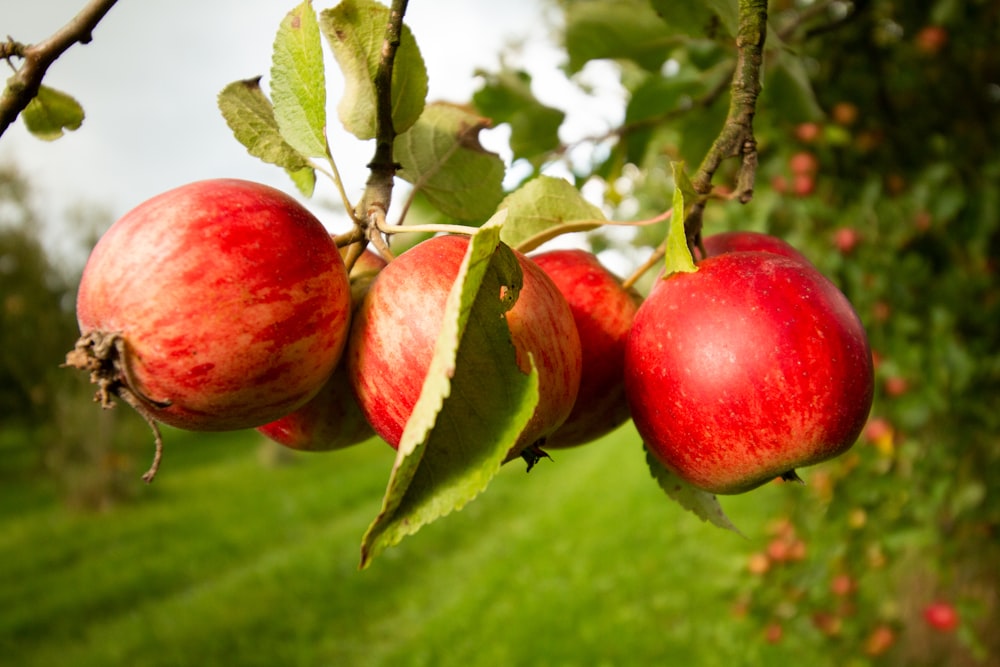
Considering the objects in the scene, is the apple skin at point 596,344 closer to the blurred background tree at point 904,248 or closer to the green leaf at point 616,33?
the green leaf at point 616,33

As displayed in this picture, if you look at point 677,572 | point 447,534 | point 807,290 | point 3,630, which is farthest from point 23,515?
point 807,290

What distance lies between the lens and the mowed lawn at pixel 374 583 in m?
4.46

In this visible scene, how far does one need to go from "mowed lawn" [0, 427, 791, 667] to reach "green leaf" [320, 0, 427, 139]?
9.06 ft

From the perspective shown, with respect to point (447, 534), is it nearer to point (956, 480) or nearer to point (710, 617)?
point (710, 617)

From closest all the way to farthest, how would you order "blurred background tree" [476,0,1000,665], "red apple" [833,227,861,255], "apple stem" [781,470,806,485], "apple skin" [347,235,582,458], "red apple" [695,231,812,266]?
"apple skin" [347,235,582,458]
"apple stem" [781,470,806,485]
"red apple" [695,231,812,266]
"blurred background tree" [476,0,1000,665]
"red apple" [833,227,861,255]

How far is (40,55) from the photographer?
580 millimetres

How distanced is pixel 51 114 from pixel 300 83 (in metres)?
0.40

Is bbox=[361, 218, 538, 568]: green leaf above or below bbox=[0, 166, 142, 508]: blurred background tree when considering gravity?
above

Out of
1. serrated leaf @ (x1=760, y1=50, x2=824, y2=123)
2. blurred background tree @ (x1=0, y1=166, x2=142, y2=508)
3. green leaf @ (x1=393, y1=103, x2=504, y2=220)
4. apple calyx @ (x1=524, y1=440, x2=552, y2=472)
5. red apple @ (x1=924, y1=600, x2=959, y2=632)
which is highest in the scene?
green leaf @ (x1=393, y1=103, x2=504, y2=220)

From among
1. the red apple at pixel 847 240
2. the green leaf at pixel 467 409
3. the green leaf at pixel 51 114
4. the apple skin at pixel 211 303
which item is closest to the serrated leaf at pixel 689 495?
the green leaf at pixel 467 409

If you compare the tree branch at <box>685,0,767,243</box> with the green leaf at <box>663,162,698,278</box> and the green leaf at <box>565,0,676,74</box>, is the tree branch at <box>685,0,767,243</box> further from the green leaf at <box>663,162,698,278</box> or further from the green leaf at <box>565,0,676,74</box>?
the green leaf at <box>565,0,676,74</box>

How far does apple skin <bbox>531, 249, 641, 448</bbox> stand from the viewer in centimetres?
76

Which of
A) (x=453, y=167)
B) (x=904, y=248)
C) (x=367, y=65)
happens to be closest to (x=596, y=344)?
(x=453, y=167)

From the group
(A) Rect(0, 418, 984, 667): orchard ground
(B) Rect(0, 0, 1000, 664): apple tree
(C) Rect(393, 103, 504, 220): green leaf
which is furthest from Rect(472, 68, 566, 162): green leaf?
(A) Rect(0, 418, 984, 667): orchard ground
